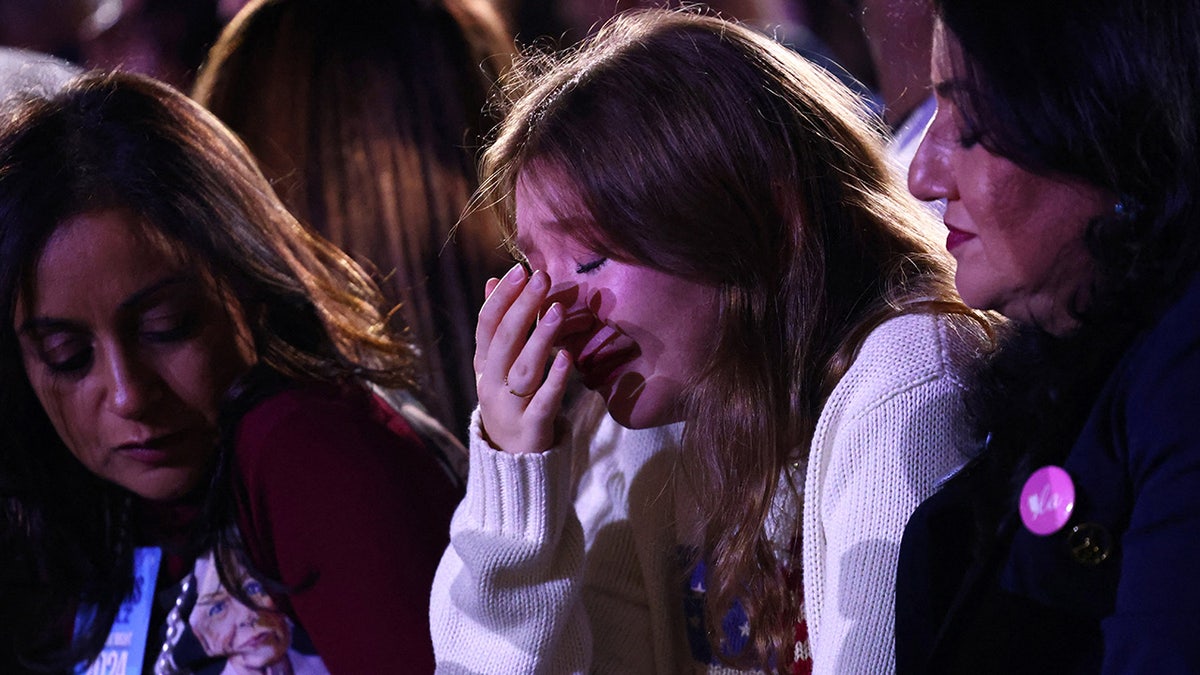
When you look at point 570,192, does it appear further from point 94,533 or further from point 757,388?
point 94,533

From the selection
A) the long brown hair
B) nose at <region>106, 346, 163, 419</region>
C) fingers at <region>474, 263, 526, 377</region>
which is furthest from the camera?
nose at <region>106, 346, 163, 419</region>

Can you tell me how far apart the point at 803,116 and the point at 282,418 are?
0.79 metres

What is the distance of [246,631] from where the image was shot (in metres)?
1.61

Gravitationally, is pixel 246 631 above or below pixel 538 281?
below

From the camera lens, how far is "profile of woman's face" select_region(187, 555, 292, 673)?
5.27 ft

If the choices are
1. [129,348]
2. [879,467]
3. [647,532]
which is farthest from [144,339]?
[879,467]

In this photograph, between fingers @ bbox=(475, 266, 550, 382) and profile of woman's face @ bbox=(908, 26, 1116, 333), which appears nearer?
profile of woman's face @ bbox=(908, 26, 1116, 333)

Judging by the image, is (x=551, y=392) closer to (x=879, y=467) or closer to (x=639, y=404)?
(x=639, y=404)

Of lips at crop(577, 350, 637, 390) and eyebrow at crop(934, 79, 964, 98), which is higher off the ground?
eyebrow at crop(934, 79, 964, 98)

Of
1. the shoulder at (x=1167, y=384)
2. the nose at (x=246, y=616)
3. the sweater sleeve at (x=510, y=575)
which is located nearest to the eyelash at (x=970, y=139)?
the shoulder at (x=1167, y=384)

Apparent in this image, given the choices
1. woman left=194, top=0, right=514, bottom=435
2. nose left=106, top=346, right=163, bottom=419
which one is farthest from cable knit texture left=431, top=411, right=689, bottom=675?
woman left=194, top=0, right=514, bottom=435

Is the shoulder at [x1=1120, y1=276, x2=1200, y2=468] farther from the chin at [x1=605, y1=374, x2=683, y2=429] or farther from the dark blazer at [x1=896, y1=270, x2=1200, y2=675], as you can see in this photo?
the chin at [x1=605, y1=374, x2=683, y2=429]

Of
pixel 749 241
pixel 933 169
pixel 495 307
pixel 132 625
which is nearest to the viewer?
pixel 933 169

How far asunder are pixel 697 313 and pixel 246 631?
0.75 metres
